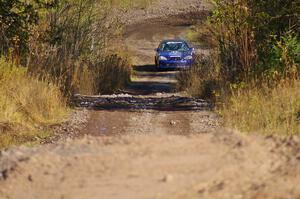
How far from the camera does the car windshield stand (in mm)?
40953

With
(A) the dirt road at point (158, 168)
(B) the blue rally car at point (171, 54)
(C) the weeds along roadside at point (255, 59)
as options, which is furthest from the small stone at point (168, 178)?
(B) the blue rally car at point (171, 54)

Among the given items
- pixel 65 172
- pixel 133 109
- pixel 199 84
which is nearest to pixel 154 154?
pixel 65 172

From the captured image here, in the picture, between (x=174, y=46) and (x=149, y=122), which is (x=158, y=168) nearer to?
(x=149, y=122)

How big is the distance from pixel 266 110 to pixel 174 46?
1096 inches

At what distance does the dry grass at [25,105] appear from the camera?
1442 centimetres

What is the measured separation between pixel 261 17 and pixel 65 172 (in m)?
12.0

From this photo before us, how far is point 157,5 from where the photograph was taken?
70.9 metres

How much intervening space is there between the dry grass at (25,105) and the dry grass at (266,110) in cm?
322

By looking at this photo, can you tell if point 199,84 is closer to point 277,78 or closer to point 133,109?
point 133,109

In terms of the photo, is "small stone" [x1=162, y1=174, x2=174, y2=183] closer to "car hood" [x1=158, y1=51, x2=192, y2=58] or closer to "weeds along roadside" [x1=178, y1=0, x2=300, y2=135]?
"weeds along roadside" [x1=178, y1=0, x2=300, y2=135]

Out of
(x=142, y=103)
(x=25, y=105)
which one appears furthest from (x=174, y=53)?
(x=25, y=105)

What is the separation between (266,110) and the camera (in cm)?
1362

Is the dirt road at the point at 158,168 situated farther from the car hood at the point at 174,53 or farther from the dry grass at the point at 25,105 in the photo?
the car hood at the point at 174,53

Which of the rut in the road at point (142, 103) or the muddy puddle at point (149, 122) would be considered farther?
the rut in the road at point (142, 103)
